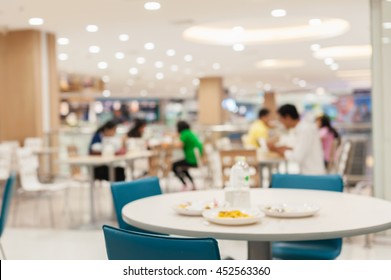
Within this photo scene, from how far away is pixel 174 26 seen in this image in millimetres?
8180

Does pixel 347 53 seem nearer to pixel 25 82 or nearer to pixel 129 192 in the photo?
pixel 25 82

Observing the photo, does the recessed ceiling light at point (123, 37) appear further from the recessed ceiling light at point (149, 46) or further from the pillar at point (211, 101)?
the pillar at point (211, 101)

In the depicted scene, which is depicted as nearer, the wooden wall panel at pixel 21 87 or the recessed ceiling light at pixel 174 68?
the wooden wall panel at pixel 21 87

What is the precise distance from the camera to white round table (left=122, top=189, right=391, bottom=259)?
6.67 feet

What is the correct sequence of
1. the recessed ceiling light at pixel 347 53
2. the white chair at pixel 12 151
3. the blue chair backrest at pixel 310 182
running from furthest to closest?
the recessed ceiling light at pixel 347 53, the white chair at pixel 12 151, the blue chair backrest at pixel 310 182

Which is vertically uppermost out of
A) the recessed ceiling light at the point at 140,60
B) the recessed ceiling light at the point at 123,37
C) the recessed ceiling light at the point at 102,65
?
the recessed ceiling light at the point at 102,65

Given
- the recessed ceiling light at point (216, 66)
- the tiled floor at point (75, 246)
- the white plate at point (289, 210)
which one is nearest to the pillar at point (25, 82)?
the tiled floor at point (75, 246)

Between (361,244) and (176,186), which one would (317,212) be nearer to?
(361,244)

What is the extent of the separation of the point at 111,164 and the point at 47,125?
11.8ft

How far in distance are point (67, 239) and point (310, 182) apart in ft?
9.38

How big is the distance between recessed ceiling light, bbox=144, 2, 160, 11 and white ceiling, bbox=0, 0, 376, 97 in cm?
8

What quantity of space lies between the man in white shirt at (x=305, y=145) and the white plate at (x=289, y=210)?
234cm

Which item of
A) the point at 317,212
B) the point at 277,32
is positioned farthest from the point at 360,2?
the point at 317,212

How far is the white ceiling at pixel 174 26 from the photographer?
666 centimetres
